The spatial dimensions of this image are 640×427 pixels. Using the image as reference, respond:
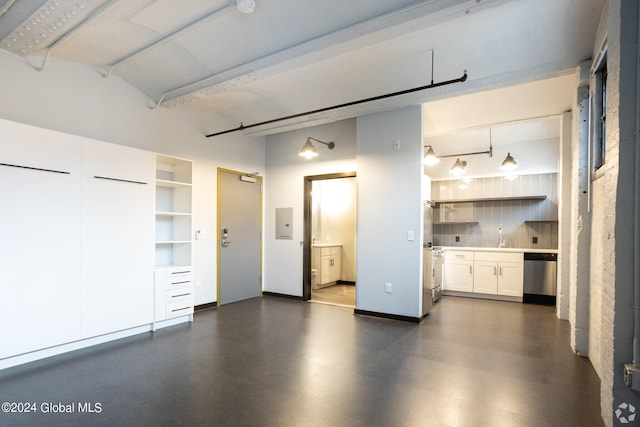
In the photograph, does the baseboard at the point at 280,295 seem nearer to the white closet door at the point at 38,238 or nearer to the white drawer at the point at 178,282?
the white drawer at the point at 178,282

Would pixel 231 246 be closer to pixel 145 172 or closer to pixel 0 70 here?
pixel 145 172

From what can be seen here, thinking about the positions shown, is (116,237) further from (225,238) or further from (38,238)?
(225,238)

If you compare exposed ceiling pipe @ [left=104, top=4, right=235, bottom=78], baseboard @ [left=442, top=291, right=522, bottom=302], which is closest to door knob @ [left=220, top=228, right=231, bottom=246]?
exposed ceiling pipe @ [left=104, top=4, right=235, bottom=78]

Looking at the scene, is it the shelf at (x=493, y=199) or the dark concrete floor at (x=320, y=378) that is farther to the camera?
the shelf at (x=493, y=199)

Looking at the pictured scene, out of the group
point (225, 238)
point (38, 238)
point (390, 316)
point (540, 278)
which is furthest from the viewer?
point (540, 278)

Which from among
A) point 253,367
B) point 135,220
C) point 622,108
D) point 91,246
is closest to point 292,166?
point 135,220

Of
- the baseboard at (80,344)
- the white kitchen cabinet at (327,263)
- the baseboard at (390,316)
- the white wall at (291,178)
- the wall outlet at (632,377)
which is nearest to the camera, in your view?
the wall outlet at (632,377)

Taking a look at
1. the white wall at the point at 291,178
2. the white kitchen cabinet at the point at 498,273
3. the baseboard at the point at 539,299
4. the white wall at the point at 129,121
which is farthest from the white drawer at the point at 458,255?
the white wall at the point at 129,121

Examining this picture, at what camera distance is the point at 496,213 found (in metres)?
6.50

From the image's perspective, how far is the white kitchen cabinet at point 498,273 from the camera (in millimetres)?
5746

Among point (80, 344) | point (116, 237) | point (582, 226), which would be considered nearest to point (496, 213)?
point (582, 226)

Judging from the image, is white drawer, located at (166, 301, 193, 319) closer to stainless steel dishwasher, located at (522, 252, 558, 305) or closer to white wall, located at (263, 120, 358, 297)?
white wall, located at (263, 120, 358, 297)

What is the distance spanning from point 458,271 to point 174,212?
504 cm

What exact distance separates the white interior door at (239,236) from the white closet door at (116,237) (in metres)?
1.47
